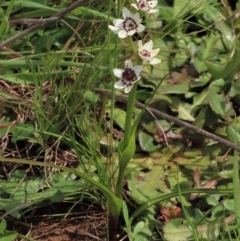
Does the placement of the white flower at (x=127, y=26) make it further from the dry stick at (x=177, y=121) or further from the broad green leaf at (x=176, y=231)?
the broad green leaf at (x=176, y=231)

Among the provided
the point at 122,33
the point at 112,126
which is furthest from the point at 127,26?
the point at 112,126

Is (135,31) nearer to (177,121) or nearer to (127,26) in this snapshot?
(127,26)

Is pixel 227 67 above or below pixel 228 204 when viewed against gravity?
above

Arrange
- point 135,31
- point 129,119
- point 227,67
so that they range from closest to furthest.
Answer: point 135,31
point 129,119
point 227,67

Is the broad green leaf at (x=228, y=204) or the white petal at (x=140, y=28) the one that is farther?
the broad green leaf at (x=228, y=204)

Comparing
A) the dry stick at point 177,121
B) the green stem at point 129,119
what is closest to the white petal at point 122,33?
the green stem at point 129,119

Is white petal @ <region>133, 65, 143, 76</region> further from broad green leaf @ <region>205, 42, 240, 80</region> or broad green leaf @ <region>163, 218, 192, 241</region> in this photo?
broad green leaf @ <region>205, 42, 240, 80</region>

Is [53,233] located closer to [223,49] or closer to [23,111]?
[23,111]

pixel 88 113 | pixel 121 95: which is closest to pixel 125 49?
pixel 121 95
